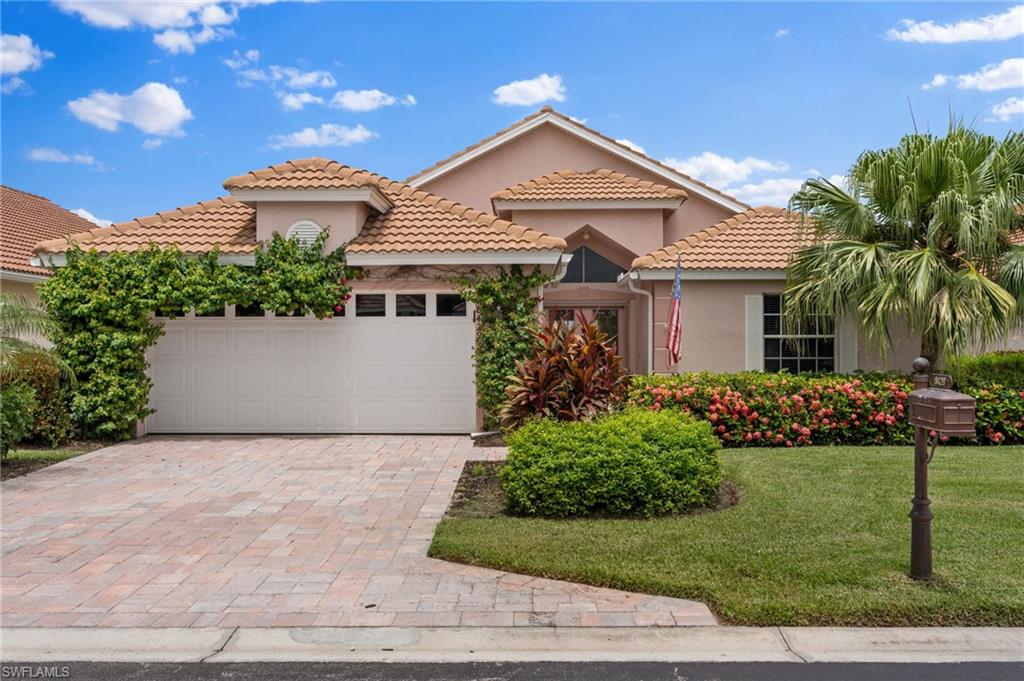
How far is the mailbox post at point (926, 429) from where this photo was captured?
5016mm

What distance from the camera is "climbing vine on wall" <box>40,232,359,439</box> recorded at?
12.2 meters

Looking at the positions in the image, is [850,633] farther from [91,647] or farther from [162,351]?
[162,351]

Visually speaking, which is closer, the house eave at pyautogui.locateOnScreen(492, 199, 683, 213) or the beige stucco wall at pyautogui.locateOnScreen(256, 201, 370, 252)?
the beige stucco wall at pyautogui.locateOnScreen(256, 201, 370, 252)

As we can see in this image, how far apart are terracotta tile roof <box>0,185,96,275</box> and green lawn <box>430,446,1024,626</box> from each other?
53.8 feet

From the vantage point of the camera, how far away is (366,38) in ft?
40.5

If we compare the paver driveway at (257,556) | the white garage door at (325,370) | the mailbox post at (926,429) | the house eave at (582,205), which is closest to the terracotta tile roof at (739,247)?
the house eave at (582,205)

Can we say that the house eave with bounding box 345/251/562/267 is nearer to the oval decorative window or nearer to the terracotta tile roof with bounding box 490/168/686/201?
the oval decorative window

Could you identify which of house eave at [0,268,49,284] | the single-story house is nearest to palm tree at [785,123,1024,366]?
the single-story house

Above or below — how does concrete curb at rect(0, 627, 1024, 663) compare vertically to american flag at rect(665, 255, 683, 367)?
below

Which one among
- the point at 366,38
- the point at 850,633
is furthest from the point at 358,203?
the point at 850,633

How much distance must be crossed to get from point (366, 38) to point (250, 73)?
2537 millimetres

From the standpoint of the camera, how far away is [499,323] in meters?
12.6

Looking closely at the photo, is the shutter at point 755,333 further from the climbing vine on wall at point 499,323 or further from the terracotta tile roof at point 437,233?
the climbing vine on wall at point 499,323

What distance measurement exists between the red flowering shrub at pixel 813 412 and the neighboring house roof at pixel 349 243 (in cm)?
349
